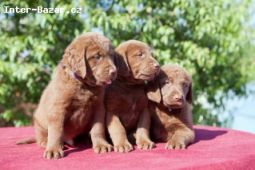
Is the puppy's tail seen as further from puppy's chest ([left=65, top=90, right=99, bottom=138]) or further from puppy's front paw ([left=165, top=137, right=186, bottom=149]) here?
puppy's front paw ([left=165, top=137, right=186, bottom=149])

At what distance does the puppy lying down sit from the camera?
8.89ft

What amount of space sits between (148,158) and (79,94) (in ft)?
1.85

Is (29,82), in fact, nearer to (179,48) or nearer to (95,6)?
(95,6)

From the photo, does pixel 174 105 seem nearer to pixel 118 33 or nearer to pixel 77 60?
pixel 77 60

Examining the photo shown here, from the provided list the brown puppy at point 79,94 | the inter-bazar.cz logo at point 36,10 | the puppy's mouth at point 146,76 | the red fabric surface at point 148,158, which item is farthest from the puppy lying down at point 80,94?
the inter-bazar.cz logo at point 36,10

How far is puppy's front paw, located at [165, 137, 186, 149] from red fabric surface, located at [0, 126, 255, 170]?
0.15 ft

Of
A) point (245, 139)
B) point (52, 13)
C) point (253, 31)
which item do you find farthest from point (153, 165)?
point (253, 31)

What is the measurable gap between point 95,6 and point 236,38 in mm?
1698

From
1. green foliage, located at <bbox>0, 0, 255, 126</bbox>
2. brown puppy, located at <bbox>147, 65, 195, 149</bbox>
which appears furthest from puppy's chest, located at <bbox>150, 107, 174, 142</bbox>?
green foliage, located at <bbox>0, 0, 255, 126</bbox>

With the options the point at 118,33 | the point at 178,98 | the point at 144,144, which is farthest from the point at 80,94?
the point at 118,33

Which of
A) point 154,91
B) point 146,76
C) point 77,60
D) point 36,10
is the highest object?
point 36,10

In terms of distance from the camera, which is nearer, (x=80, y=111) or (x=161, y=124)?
(x=80, y=111)

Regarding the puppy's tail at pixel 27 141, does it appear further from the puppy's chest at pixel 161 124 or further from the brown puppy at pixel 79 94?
the puppy's chest at pixel 161 124

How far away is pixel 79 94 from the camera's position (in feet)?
9.23
